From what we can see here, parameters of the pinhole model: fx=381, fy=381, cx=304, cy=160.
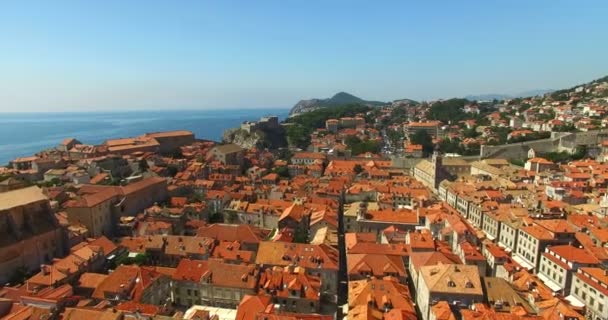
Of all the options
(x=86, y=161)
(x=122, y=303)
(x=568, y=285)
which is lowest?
(x=568, y=285)

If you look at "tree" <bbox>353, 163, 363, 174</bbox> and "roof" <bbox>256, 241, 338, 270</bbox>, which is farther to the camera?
"tree" <bbox>353, 163, 363, 174</bbox>

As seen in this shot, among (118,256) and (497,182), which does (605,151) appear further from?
(118,256)

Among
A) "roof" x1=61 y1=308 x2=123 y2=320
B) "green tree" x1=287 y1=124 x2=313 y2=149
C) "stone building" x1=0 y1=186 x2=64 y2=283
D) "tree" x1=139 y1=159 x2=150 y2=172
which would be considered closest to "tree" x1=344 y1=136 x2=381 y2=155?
"green tree" x1=287 y1=124 x2=313 y2=149

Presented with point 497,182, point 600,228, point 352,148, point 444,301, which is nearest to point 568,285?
point 600,228

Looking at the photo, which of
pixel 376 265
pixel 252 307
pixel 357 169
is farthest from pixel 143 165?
pixel 376 265

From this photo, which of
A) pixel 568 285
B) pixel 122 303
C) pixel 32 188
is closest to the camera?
pixel 122 303

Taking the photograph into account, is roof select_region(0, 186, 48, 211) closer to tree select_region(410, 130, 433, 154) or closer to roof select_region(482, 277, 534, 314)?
roof select_region(482, 277, 534, 314)

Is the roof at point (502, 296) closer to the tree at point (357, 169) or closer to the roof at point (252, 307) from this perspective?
the roof at point (252, 307)

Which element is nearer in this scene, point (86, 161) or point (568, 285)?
point (568, 285)

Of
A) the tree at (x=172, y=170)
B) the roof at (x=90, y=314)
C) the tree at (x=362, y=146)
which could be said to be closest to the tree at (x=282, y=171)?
the tree at (x=172, y=170)
